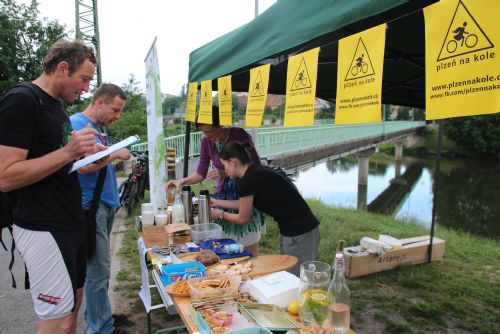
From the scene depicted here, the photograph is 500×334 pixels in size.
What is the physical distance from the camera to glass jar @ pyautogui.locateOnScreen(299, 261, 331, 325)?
126 centimetres

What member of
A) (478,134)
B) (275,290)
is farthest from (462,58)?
(478,134)

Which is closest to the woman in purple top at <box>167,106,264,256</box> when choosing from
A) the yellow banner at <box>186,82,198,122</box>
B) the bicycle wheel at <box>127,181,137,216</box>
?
the yellow banner at <box>186,82,198,122</box>

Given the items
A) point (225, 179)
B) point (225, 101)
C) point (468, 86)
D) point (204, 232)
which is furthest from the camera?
point (225, 179)

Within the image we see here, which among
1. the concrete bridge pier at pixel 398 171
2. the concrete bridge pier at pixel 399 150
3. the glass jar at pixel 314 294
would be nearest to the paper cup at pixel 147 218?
the glass jar at pixel 314 294

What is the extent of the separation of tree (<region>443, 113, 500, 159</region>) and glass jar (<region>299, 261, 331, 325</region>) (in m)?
36.0

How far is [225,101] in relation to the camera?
2.78 metres

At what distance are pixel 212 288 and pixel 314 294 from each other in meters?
0.45

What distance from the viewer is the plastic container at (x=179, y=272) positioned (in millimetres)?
1640

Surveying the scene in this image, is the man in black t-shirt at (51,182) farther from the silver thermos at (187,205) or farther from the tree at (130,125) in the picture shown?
the tree at (130,125)

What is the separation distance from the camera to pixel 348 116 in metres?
1.42

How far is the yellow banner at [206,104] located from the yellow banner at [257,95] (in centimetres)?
72

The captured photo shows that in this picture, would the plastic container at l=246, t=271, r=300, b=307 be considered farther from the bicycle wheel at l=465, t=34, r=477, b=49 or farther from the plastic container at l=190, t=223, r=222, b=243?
the bicycle wheel at l=465, t=34, r=477, b=49

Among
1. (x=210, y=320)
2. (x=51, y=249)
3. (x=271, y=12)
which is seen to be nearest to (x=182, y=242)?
(x=51, y=249)

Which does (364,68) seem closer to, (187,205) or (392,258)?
(187,205)
